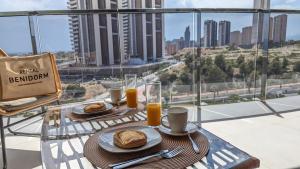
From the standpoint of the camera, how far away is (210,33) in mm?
2967

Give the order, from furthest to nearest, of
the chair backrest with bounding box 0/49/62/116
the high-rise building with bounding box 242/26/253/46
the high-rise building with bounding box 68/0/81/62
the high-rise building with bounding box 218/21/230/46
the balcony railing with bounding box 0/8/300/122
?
1. the high-rise building with bounding box 242/26/253/46
2. the high-rise building with bounding box 218/21/230/46
3. the high-rise building with bounding box 68/0/81/62
4. the balcony railing with bounding box 0/8/300/122
5. the chair backrest with bounding box 0/49/62/116

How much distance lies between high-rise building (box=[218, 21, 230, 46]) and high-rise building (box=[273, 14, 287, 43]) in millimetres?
682

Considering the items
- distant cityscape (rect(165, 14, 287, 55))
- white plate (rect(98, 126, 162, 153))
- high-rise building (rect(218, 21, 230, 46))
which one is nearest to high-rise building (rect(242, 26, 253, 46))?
distant cityscape (rect(165, 14, 287, 55))

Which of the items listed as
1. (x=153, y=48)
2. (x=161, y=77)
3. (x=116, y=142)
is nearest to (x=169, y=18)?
(x=153, y=48)

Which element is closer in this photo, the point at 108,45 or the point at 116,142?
the point at 116,142

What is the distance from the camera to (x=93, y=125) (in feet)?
3.94

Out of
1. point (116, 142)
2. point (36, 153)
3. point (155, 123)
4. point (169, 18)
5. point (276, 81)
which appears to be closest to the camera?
point (116, 142)

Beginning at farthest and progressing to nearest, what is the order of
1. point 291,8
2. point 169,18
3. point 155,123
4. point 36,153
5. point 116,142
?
point 291,8 → point 169,18 → point 36,153 → point 155,123 → point 116,142

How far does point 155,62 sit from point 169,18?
54cm

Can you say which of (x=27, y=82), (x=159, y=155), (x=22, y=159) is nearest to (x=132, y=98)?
(x=159, y=155)

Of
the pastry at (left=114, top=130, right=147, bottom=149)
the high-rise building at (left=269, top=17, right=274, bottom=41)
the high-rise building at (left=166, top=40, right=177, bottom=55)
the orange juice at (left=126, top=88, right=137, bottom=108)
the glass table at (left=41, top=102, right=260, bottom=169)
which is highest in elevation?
the high-rise building at (left=269, top=17, right=274, bottom=41)

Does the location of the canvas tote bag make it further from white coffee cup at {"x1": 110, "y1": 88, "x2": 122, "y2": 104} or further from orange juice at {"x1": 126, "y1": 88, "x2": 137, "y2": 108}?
orange juice at {"x1": 126, "y1": 88, "x2": 137, "y2": 108}

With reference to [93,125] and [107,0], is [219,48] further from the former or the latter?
[93,125]

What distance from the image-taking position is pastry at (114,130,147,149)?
89 cm
